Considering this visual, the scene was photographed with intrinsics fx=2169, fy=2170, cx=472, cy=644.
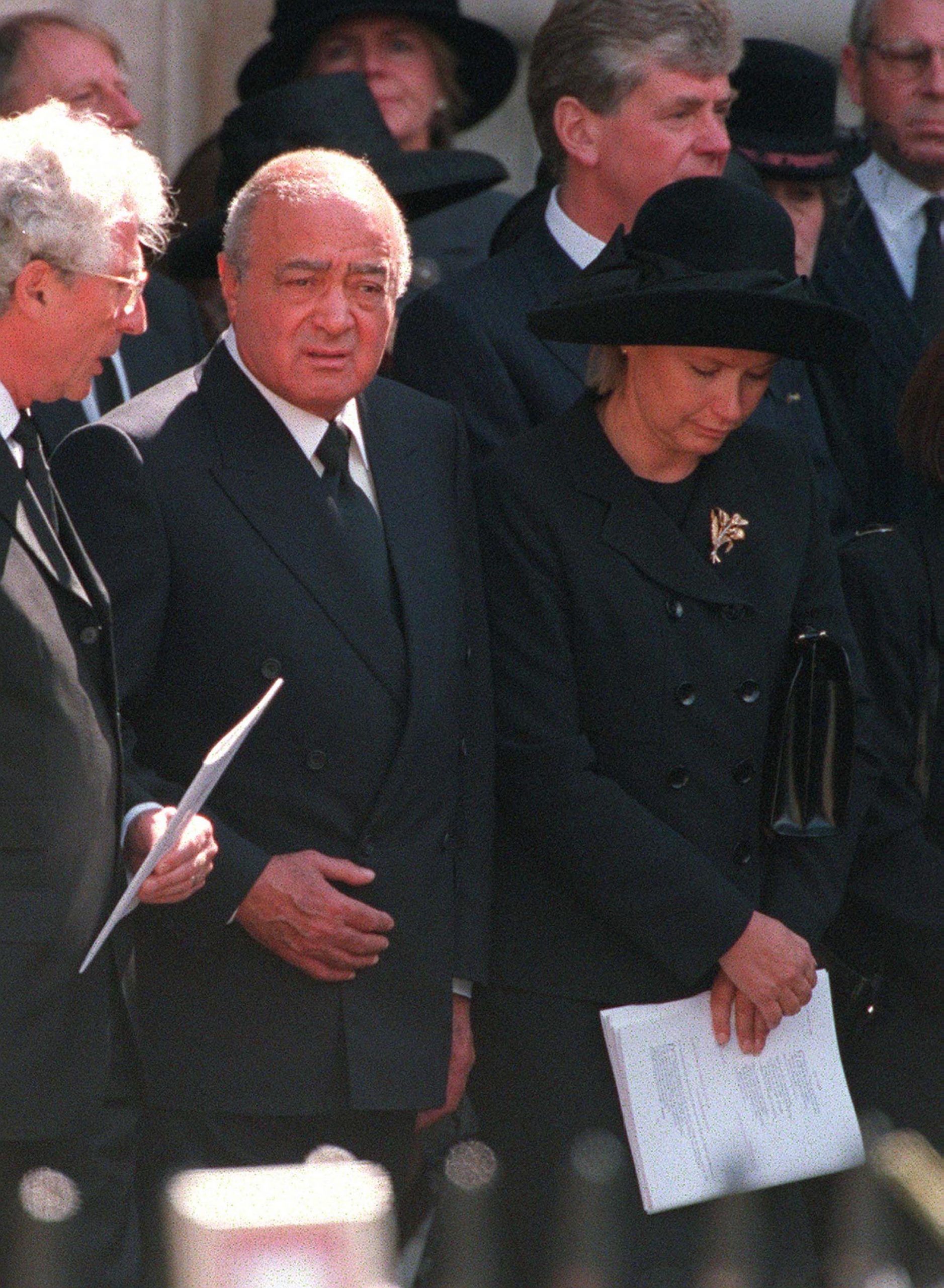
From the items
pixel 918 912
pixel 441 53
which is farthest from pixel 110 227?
pixel 441 53

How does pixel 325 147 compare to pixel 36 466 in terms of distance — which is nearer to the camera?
pixel 36 466

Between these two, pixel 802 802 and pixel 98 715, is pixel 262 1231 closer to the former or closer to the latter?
pixel 98 715

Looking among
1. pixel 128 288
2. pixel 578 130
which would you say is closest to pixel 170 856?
pixel 128 288

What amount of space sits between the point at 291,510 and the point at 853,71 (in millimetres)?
2468

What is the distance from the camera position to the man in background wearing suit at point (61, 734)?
2.91m

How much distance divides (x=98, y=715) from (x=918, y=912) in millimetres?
1641

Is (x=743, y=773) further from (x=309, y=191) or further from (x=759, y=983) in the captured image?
(x=309, y=191)

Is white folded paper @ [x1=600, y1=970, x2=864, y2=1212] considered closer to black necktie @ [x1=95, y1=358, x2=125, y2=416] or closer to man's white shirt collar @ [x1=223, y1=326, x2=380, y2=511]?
man's white shirt collar @ [x1=223, y1=326, x2=380, y2=511]

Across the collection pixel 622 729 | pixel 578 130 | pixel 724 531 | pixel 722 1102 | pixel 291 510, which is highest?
pixel 578 130

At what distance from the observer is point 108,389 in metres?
4.36

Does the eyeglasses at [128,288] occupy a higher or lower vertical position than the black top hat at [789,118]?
higher

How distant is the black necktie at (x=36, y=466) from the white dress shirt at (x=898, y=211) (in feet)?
8.06

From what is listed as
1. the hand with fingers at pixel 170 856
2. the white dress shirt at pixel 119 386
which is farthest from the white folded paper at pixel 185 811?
the white dress shirt at pixel 119 386

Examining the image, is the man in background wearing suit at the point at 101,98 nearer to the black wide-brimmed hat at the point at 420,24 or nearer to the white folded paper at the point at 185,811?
the black wide-brimmed hat at the point at 420,24
